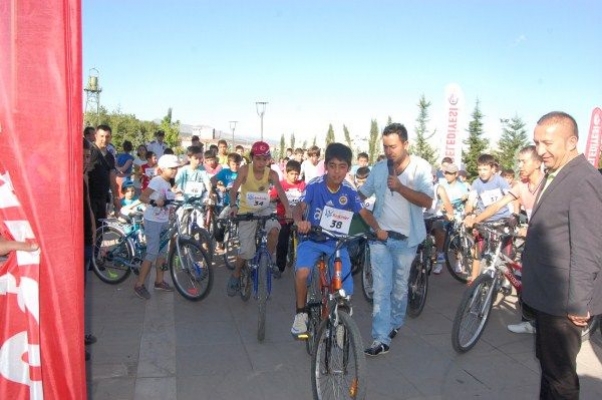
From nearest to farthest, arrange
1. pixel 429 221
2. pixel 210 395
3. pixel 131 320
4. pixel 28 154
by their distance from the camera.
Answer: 1. pixel 28 154
2. pixel 210 395
3. pixel 131 320
4. pixel 429 221

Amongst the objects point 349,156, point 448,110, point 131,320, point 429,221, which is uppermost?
point 448,110

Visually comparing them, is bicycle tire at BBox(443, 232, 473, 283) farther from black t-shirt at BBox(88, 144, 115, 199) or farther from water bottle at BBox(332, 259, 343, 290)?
black t-shirt at BBox(88, 144, 115, 199)

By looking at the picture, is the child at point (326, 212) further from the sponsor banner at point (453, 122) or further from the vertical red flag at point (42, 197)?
the sponsor banner at point (453, 122)

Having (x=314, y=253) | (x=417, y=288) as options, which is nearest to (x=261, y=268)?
(x=314, y=253)

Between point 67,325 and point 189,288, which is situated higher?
point 67,325

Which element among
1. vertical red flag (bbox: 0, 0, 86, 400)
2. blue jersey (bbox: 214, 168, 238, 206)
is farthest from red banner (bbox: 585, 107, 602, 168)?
vertical red flag (bbox: 0, 0, 86, 400)

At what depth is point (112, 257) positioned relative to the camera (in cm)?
689

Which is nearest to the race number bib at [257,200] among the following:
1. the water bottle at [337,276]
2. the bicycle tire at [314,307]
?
the bicycle tire at [314,307]

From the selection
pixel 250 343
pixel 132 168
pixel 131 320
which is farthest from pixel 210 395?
pixel 132 168

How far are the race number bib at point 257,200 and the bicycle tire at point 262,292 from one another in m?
1.27

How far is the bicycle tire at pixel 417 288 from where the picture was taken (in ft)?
18.6

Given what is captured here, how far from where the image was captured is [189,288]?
6273mm

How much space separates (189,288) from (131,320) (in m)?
0.94

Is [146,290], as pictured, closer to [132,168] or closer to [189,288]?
[189,288]
